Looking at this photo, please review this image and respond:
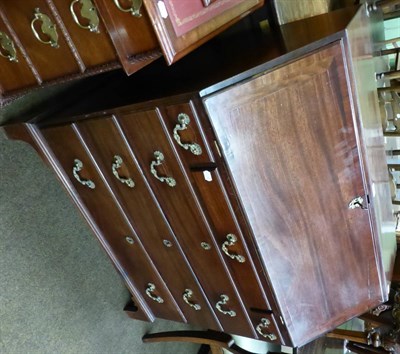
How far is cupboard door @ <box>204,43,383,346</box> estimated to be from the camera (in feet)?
2.84

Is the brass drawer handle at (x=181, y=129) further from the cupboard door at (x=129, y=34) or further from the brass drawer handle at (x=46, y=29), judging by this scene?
the brass drawer handle at (x=46, y=29)

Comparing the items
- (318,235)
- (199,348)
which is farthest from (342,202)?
(199,348)

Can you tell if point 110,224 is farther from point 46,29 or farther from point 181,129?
point 46,29

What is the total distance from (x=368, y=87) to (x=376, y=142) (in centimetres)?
17

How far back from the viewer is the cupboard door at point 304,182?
0.87 m

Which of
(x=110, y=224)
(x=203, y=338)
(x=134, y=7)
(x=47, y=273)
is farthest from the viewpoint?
(x=203, y=338)

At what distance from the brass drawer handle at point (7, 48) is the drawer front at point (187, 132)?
0.39 meters

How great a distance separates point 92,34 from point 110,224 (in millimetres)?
670

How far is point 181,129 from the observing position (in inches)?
35.7

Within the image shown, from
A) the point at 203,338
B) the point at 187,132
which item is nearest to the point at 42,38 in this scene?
the point at 187,132

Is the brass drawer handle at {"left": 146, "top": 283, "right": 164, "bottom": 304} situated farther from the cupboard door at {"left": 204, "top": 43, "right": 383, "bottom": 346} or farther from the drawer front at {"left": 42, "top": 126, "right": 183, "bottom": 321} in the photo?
the cupboard door at {"left": 204, "top": 43, "right": 383, "bottom": 346}

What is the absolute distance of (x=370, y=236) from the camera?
44.7 inches

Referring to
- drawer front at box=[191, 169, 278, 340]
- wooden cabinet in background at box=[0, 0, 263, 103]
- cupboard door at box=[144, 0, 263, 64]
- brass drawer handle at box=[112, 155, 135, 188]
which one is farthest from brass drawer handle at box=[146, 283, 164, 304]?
cupboard door at box=[144, 0, 263, 64]

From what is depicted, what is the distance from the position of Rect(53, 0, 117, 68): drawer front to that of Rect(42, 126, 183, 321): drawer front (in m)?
0.28
